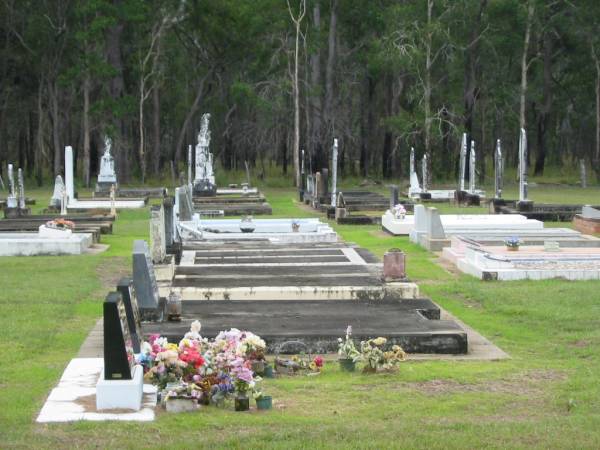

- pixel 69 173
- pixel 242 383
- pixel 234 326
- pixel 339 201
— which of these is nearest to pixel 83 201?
pixel 69 173

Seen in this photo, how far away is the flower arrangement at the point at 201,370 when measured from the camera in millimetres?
8461

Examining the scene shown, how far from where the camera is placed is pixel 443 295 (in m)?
15.8

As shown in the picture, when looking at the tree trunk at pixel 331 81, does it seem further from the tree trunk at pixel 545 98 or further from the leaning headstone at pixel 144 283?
the leaning headstone at pixel 144 283

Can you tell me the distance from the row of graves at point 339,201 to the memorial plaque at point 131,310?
1997 centimetres

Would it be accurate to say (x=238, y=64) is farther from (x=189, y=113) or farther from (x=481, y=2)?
(x=481, y=2)

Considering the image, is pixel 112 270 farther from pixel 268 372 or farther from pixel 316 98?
pixel 316 98

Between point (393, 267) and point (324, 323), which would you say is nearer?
point (324, 323)

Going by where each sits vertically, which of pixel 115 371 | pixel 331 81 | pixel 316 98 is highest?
pixel 331 81

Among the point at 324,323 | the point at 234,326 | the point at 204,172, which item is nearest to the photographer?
the point at 234,326

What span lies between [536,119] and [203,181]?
2962 cm

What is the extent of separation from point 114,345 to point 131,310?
51.5 inches

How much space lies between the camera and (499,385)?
9.46 m

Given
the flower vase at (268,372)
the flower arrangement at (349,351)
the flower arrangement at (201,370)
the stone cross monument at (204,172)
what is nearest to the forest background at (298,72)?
the stone cross monument at (204,172)

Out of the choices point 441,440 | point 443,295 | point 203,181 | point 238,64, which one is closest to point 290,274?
point 443,295
